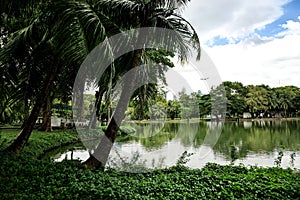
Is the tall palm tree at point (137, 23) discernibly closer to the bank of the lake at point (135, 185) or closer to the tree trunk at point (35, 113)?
the bank of the lake at point (135, 185)

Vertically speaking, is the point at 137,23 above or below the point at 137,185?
above

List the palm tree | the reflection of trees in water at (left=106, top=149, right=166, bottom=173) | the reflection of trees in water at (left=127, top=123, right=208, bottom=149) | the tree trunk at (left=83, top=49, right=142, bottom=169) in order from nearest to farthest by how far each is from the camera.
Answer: the palm tree < the tree trunk at (left=83, top=49, right=142, bottom=169) < the reflection of trees in water at (left=106, top=149, right=166, bottom=173) < the reflection of trees in water at (left=127, top=123, right=208, bottom=149)

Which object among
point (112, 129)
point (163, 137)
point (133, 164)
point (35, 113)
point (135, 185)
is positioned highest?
point (35, 113)

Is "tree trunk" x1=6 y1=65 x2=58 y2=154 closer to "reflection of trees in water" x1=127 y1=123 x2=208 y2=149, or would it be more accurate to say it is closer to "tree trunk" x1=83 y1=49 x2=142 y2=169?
"tree trunk" x1=83 y1=49 x2=142 y2=169

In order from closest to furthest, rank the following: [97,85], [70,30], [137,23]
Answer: [70,30]
[97,85]
[137,23]

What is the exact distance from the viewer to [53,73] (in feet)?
24.6

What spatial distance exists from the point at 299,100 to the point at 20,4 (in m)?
51.0

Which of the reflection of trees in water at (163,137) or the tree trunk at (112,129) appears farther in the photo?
the reflection of trees in water at (163,137)

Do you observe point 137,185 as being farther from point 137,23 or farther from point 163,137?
point 163,137

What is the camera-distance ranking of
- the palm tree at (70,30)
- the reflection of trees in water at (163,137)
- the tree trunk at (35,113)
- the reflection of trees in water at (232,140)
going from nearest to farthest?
the palm tree at (70,30) → the tree trunk at (35,113) → the reflection of trees in water at (232,140) → the reflection of trees in water at (163,137)

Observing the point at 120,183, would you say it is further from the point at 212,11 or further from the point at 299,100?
the point at 299,100

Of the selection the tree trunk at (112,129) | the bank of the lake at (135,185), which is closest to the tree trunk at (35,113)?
the bank of the lake at (135,185)

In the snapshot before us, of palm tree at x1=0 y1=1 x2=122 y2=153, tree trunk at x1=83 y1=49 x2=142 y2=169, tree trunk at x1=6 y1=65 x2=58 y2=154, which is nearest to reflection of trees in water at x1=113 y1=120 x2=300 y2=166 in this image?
tree trunk at x1=83 y1=49 x2=142 y2=169

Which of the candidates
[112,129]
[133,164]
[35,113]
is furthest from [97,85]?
[35,113]
